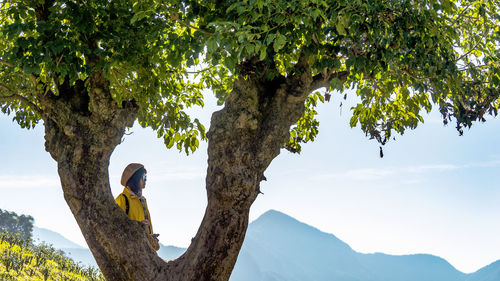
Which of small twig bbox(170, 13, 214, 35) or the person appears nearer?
small twig bbox(170, 13, 214, 35)

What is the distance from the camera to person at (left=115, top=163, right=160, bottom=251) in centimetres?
805

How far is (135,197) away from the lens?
327 inches

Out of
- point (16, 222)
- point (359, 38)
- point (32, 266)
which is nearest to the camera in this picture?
point (359, 38)

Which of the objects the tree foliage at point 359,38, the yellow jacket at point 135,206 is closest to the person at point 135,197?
the yellow jacket at point 135,206

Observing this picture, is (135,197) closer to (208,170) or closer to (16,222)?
(208,170)

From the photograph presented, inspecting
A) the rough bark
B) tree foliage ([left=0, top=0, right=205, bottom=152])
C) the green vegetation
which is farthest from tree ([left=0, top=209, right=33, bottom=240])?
the rough bark

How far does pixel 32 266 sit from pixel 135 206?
6.37 meters

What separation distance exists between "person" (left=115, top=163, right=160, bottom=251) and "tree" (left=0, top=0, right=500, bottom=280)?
729mm

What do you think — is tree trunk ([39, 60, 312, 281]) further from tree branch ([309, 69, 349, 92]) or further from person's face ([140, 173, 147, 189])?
person's face ([140, 173, 147, 189])

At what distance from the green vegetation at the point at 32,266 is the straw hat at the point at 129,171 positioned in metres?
4.31

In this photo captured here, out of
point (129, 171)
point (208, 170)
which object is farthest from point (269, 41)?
point (129, 171)

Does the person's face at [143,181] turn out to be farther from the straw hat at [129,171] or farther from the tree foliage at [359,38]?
the tree foliage at [359,38]

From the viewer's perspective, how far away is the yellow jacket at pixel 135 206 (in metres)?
8.06

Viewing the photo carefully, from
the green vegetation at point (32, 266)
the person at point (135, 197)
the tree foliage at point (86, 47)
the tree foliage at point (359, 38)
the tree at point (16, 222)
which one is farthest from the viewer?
the tree at point (16, 222)
